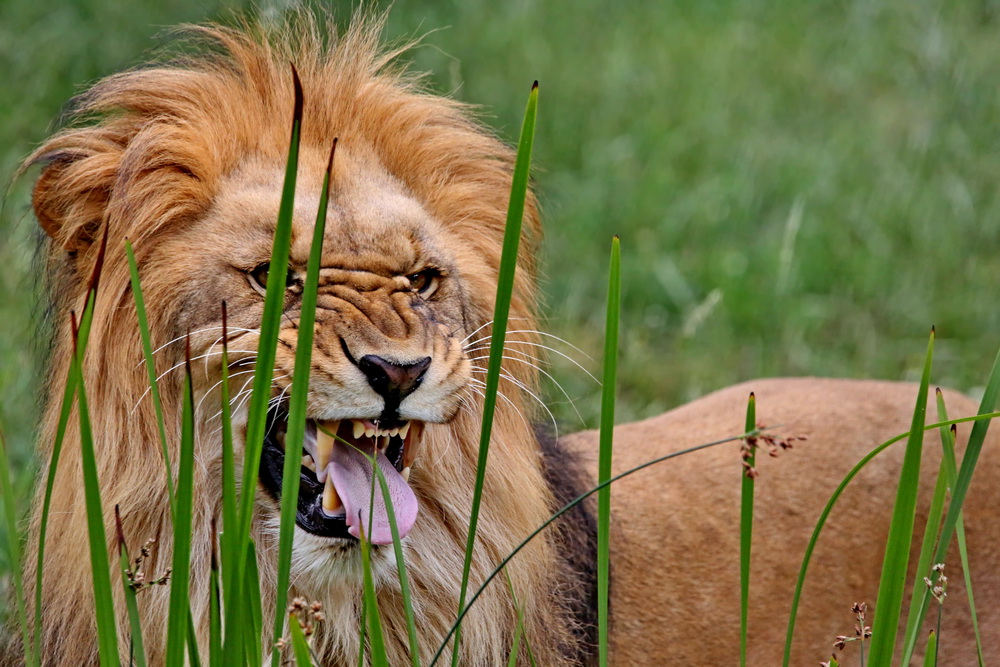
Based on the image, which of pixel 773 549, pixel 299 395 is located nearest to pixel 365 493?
pixel 299 395

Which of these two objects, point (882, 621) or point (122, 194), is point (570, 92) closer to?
point (122, 194)

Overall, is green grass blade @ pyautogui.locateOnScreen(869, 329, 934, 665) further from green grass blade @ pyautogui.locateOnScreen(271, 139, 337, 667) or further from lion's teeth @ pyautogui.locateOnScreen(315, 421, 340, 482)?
lion's teeth @ pyautogui.locateOnScreen(315, 421, 340, 482)

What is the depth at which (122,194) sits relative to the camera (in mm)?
2383

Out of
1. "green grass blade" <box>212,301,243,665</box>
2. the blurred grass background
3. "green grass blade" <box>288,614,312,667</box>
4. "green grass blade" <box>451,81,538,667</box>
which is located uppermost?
the blurred grass background

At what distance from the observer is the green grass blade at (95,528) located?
162 cm

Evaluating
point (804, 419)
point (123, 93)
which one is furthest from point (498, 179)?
point (804, 419)

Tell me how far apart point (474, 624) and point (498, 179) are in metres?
0.98

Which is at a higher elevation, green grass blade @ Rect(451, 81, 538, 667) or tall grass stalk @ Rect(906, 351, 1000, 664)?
green grass blade @ Rect(451, 81, 538, 667)

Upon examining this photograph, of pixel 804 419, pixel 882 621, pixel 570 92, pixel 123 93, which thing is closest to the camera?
pixel 882 621

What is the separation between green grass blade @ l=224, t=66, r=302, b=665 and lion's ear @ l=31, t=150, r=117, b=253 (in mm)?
954

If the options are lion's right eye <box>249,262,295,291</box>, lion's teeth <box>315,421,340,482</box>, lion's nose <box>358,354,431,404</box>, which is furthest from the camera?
lion's right eye <box>249,262,295,291</box>

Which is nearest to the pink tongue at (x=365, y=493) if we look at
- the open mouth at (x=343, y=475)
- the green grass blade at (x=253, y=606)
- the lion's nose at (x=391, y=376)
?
the open mouth at (x=343, y=475)

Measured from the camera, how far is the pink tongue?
2.25 metres

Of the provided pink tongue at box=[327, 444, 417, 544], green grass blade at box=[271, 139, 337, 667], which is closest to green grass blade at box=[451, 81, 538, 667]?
green grass blade at box=[271, 139, 337, 667]
